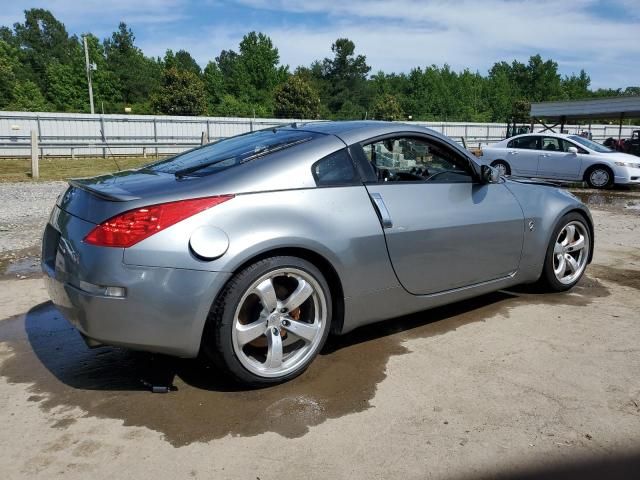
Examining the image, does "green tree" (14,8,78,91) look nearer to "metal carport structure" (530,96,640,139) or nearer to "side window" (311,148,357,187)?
"metal carport structure" (530,96,640,139)

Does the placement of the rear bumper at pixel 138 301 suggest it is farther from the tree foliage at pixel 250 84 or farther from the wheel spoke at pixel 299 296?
the tree foliage at pixel 250 84

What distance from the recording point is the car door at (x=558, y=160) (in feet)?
46.4

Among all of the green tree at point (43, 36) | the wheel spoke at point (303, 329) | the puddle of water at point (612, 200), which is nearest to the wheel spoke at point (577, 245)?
the wheel spoke at point (303, 329)

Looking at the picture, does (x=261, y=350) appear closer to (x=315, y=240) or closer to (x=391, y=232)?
(x=315, y=240)


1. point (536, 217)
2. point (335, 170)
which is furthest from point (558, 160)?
point (335, 170)

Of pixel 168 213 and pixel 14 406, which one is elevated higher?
pixel 168 213

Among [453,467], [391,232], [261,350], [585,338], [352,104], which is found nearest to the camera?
[453,467]

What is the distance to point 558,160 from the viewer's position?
1426cm

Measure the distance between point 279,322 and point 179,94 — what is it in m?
49.2

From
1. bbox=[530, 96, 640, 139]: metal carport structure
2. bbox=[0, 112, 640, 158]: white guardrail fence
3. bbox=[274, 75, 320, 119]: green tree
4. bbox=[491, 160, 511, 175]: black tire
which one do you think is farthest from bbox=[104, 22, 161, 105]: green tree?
bbox=[491, 160, 511, 175]: black tire

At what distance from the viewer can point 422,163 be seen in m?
3.98

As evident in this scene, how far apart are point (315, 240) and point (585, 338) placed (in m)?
2.13

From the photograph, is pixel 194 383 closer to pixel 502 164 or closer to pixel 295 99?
pixel 502 164

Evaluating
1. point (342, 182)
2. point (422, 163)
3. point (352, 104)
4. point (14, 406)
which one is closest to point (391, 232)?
point (342, 182)
